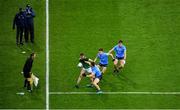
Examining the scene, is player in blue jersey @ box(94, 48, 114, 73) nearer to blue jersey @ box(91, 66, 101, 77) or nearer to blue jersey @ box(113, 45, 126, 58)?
blue jersey @ box(113, 45, 126, 58)

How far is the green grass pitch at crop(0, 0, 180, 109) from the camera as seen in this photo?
30594mm

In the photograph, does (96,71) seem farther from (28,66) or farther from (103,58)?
(28,66)

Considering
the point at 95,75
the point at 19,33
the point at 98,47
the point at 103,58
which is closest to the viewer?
the point at 95,75

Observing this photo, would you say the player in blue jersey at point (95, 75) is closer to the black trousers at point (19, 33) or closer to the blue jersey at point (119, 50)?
the blue jersey at point (119, 50)

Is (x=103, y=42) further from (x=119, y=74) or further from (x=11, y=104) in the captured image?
(x=11, y=104)

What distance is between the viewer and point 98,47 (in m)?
34.3

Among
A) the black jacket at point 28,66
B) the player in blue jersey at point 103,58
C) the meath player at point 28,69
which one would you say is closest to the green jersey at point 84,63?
the player in blue jersey at point 103,58

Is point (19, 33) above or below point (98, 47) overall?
above

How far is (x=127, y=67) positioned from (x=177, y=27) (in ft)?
14.6

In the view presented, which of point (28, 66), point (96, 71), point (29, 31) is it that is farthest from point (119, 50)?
point (29, 31)

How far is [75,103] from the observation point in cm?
3030

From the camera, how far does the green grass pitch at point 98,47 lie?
30594mm

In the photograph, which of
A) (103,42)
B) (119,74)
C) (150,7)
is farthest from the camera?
(150,7)

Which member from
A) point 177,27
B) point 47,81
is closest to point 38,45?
point 47,81
